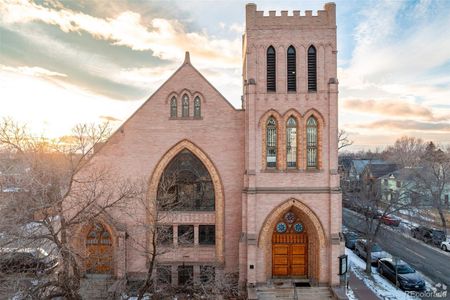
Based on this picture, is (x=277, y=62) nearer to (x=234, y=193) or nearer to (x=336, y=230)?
(x=234, y=193)

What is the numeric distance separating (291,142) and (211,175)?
16.5ft

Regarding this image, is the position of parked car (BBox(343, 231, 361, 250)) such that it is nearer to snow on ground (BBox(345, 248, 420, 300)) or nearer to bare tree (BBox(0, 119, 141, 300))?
snow on ground (BBox(345, 248, 420, 300))

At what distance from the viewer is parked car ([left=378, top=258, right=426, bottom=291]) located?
18.4 m

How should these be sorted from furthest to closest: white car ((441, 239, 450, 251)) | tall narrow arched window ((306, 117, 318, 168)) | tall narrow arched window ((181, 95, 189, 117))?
white car ((441, 239, 450, 251))
tall narrow arched window ((181, 95, 189, 117))
tall narrow arched window ((306, 117, 318, 168))

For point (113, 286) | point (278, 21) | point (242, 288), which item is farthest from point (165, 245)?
point (278, 21)

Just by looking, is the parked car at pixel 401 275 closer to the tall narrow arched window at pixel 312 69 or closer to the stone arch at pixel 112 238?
the tall narrow arched window at pixel 312 69

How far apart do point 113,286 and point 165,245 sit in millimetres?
3433

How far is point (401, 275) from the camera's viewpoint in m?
19.0

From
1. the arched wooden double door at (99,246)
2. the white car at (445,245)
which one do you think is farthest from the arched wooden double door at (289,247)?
the white car at (445,245)

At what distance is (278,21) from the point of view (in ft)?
56.1

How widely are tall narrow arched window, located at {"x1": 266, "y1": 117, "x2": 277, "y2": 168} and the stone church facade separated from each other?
57 mm

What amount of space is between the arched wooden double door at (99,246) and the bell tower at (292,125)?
310 inches

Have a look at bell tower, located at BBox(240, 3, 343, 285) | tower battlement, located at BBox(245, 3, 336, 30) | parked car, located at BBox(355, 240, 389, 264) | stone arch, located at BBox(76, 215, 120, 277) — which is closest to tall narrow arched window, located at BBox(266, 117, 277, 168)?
bell tower, located at BBox(240, 3, 343, 285)

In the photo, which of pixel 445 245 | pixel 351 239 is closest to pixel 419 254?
pixel 445 245
